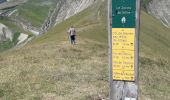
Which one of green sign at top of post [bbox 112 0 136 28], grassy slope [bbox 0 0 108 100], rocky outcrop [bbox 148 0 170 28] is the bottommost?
grassy slope [bbox 0 0 108 100]

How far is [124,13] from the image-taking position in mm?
12047

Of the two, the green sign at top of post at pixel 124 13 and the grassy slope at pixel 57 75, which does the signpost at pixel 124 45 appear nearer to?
the green sign at top of post at pixel 124 13

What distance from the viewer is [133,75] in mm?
12344

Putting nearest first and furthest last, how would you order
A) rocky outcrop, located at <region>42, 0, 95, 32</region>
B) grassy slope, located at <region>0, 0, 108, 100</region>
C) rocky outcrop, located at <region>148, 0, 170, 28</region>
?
grassy slope, located at <region>0, 0, 108, 100</region>, rocky outcrop, located at <region>148, 0, 170, 28</region>, rocky outcrop, located at <region>42, 0, 95, 32</region>

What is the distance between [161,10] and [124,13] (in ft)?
385

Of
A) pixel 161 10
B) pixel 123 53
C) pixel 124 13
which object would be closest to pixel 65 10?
pixel 161 10

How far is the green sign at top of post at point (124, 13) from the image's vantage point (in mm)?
11969

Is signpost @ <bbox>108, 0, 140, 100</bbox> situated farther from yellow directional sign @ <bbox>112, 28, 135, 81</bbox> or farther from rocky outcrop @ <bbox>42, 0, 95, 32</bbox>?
rocky outcrop @ <bbox>42, 0, 95, 32</bbox>

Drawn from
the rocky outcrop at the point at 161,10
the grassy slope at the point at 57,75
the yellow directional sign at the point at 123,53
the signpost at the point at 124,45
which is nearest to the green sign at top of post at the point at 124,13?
the signpost at the point at 124,45

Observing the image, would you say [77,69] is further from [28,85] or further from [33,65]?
[28,85]

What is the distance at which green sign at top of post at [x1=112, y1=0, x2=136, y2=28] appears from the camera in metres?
12.0

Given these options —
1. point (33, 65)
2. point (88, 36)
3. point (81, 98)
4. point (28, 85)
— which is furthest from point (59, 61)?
point (88, 36)

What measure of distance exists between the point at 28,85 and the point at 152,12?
10091cm

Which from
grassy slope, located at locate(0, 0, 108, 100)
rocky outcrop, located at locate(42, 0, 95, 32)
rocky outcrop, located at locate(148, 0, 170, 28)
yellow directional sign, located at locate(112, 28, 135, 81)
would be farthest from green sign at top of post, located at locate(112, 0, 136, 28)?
rocky outcrop, located at locate(42, 0, 95, 32)
